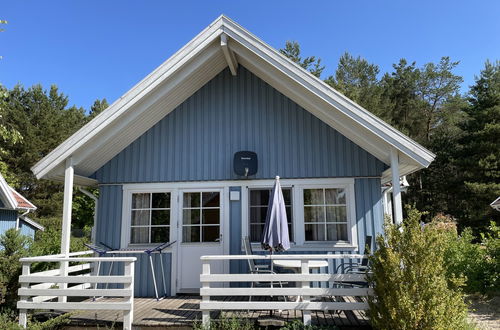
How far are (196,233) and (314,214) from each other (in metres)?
2.35

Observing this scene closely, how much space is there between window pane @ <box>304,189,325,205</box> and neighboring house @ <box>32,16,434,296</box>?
19 mm

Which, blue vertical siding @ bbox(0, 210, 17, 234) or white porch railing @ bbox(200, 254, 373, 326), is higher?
blue vertical siding @ bbox(0, 210, 17, 234)

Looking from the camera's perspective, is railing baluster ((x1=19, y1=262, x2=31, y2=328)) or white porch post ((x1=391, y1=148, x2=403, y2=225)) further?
white porch post ((x1=391, y1=148, x2=403, y2=225))

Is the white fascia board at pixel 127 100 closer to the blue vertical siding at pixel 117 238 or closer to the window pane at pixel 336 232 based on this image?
the blue vertical siding at pixel 117 238

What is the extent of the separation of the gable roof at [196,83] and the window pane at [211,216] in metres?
2.14

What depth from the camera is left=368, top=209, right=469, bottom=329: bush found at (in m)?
3.94

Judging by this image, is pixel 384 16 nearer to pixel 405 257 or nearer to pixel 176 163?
pixel 176 163

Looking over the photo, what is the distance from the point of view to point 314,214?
6.77 metres

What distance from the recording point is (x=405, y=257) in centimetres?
418

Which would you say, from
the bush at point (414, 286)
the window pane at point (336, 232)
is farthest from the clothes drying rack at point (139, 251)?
the bush at point (414, 286)

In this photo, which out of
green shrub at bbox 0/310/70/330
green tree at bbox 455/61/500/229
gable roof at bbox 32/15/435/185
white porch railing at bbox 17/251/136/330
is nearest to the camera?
green shrub at bbox 0/310/70/330

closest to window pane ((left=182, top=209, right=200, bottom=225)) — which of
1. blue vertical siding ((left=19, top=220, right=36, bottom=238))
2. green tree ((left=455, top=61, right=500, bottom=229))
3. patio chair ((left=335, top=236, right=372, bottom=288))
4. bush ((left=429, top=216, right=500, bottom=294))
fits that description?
patio chair ((left=335, top=236, right=372, bottom=288))

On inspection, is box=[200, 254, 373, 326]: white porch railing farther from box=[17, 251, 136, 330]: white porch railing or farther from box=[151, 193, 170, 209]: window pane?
box=[151, 193, 170, 209]: window pane

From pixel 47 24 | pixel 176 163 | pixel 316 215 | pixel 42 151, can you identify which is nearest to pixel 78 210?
pixel 42 151
